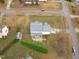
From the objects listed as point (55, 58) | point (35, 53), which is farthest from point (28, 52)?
point (55, 58)

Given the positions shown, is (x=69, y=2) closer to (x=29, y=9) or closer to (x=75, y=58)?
(x=29, y=9)

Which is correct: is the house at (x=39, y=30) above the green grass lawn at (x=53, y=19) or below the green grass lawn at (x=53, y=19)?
below

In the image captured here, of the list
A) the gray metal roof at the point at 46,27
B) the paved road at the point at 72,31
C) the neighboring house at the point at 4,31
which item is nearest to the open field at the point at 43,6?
the paved road at the point at 72,31

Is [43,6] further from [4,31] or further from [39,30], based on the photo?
[4,31]

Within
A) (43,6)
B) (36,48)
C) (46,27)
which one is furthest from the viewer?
(43,6)

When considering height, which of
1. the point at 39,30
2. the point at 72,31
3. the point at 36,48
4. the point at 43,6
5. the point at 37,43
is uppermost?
the point at 43,6

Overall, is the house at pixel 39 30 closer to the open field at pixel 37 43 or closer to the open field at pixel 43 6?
the open field at pixel 37 43

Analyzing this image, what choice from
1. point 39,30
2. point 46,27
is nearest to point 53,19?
point 46,27
